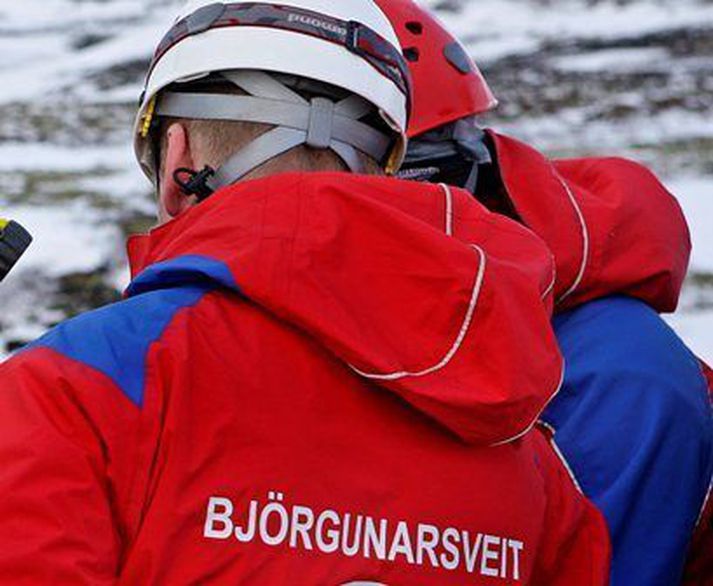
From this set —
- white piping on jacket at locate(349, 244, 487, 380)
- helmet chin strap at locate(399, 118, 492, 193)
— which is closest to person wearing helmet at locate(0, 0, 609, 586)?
white piping on jacket at locate(349, 244, 487, 380)

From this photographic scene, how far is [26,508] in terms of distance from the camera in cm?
182

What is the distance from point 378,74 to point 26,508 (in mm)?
931

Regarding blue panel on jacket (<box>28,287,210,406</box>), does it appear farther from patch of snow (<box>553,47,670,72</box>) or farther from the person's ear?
patch of snow (<box>553,47,670,72</box>)

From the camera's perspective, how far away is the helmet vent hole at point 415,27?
4117 millimetres

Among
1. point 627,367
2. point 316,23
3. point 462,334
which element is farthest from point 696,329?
point 462,334

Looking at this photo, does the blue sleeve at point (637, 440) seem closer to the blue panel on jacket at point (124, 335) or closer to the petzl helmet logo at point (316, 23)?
the petzl helmet logo at point (316, 23)

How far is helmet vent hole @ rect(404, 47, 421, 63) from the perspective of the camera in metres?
4.07

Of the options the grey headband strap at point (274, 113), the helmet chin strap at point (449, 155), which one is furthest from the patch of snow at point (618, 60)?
the grey headband strap at point (274, 113)

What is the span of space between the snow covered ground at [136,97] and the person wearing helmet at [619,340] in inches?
137

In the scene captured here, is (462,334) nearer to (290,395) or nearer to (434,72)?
(290,395)

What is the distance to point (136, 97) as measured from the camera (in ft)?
47.3

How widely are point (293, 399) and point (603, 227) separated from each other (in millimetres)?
1505

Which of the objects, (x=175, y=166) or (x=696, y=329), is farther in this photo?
(x=696, y=329)

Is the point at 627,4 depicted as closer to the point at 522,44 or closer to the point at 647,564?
the point at 522,44
